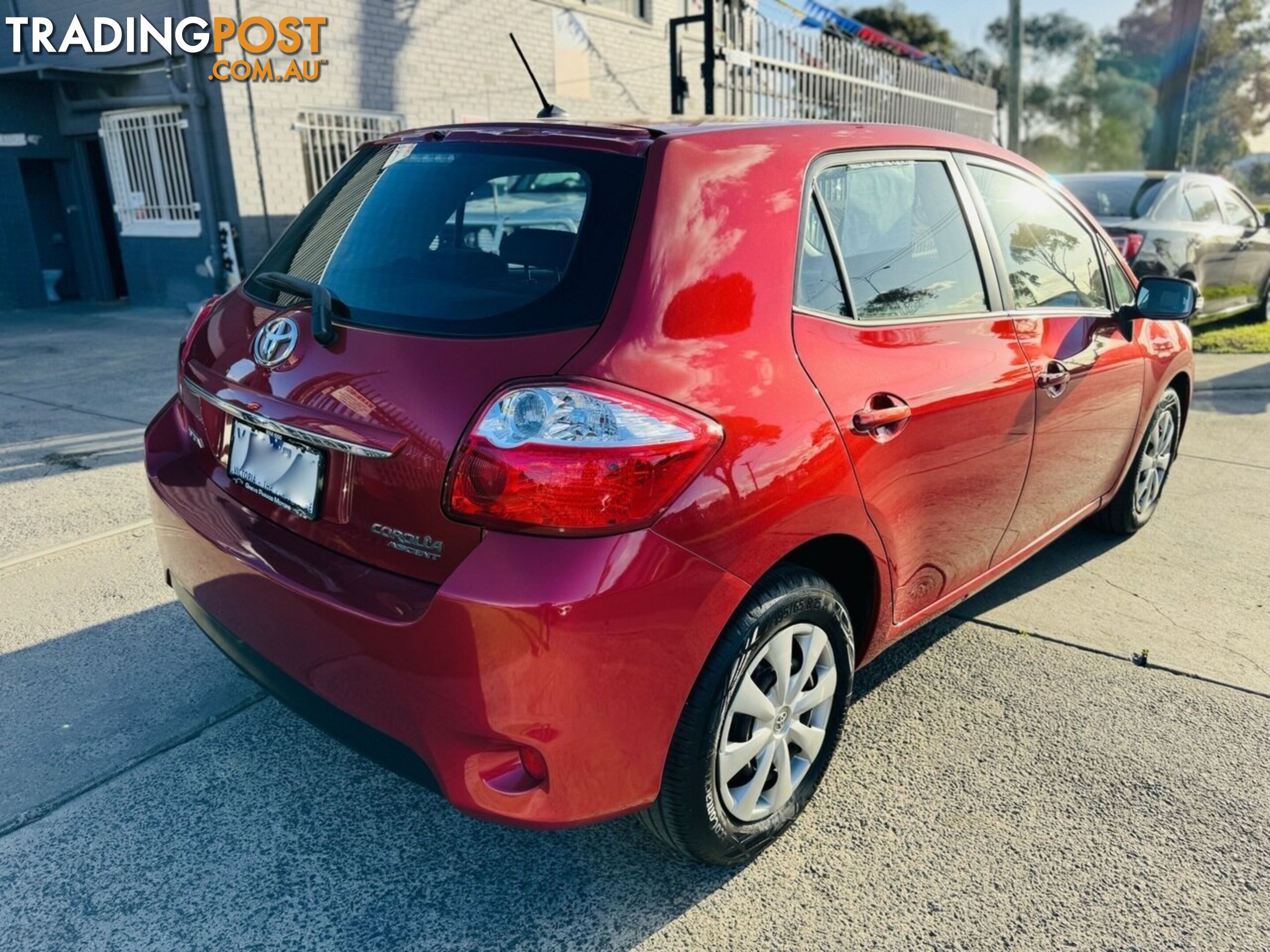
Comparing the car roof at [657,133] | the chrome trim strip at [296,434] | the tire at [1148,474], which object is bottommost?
the tire at [1148,474]

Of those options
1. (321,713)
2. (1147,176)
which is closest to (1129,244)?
(1147,176)

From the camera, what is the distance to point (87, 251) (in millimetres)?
13828

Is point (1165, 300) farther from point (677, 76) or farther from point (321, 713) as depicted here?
point (677, 76)

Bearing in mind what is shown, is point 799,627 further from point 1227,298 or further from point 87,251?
point 87,251

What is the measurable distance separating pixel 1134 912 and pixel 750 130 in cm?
204

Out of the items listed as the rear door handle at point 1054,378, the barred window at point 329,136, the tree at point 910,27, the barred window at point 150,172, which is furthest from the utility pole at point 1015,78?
the tree at point 910,27

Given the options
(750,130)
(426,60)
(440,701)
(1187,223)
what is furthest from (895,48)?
(440,701)

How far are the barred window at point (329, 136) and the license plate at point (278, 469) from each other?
10176 mm

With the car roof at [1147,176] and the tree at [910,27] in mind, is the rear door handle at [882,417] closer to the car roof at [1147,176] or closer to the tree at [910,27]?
the car roof at [1147,176]

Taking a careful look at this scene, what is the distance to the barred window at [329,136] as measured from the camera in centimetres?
1168

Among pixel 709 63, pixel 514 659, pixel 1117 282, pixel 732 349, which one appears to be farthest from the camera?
pixel 709 63

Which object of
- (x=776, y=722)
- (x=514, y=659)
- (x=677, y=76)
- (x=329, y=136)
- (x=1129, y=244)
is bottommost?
(x=776, y=722)

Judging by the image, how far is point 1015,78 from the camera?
15.6 meters

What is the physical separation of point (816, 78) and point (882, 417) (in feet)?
43.4
